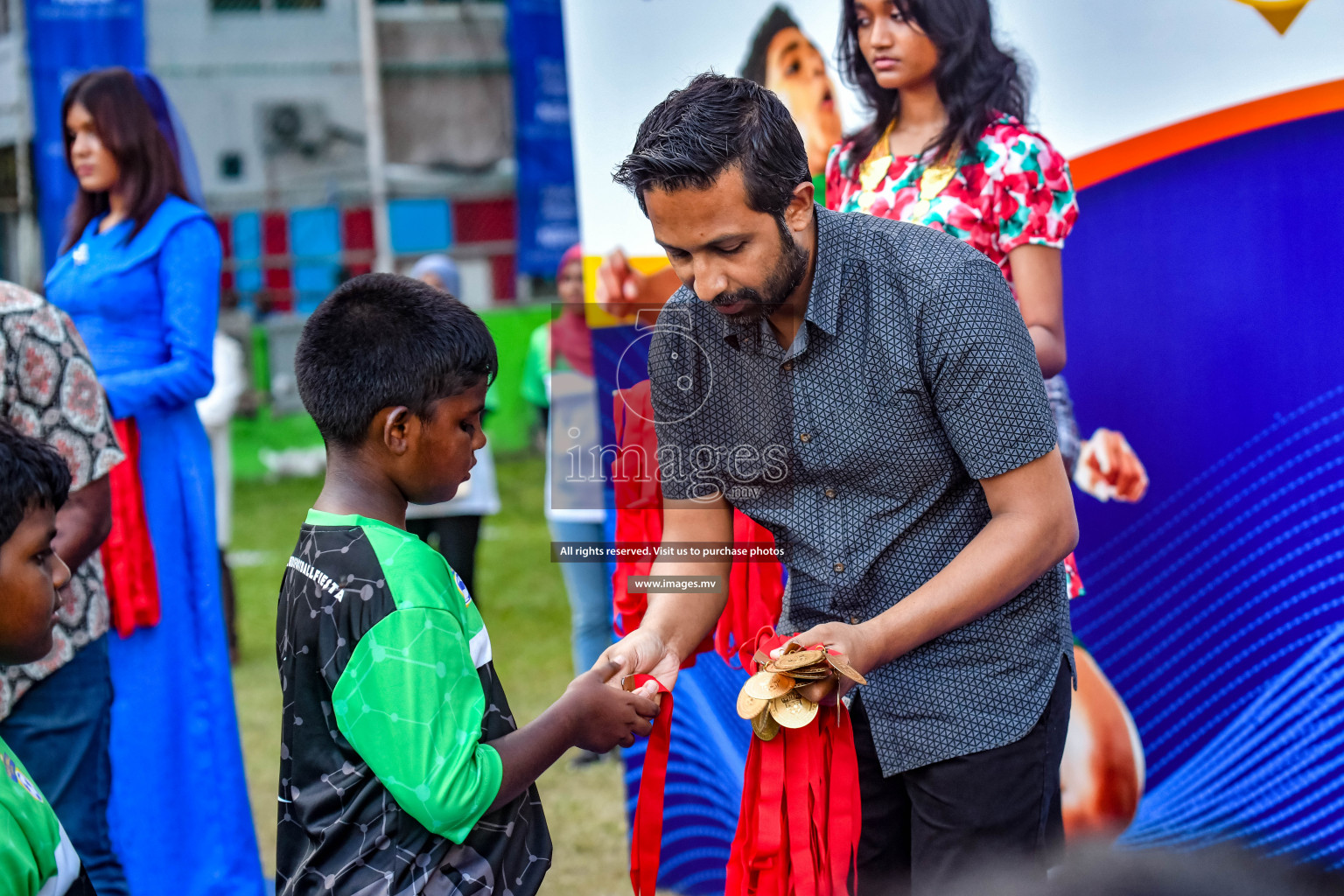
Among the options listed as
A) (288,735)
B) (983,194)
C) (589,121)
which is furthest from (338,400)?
(589,121)

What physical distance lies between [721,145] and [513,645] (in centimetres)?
520

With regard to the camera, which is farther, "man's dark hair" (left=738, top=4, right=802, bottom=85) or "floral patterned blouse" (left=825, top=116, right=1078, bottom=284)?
"man's dark hair" (left=738, top=4, right=802, bottom=85)

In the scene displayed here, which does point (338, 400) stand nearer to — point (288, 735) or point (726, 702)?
point (288, 735)

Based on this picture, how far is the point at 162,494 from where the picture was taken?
303cm

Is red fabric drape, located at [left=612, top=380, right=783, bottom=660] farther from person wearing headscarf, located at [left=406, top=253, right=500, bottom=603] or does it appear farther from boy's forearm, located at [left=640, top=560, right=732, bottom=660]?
person wearing headscarf, located at [left=406, top=253, right=500, bottom=603]

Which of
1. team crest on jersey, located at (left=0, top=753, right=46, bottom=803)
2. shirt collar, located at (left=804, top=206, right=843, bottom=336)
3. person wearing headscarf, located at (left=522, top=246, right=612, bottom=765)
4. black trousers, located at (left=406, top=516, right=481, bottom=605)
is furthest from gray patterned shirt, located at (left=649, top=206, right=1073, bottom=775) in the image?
black trousers, located at (left=406, top=516, right=481, bottom=605)

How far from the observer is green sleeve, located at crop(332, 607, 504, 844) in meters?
1.50

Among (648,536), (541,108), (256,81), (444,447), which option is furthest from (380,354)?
(256,81)

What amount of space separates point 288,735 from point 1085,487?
204 centimetres

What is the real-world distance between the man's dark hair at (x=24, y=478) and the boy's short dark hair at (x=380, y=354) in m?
0.37

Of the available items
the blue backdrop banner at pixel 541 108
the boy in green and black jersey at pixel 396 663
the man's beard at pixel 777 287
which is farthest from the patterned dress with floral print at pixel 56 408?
the blue backdrop banner at pixel 541 108

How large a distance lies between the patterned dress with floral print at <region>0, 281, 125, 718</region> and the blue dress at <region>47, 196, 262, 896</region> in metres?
0.64

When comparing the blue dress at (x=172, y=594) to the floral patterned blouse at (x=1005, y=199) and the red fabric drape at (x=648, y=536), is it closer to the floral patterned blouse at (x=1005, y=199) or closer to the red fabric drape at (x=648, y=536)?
the red fabric drape at (x=648, y=536)

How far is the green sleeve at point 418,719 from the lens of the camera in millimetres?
1495
